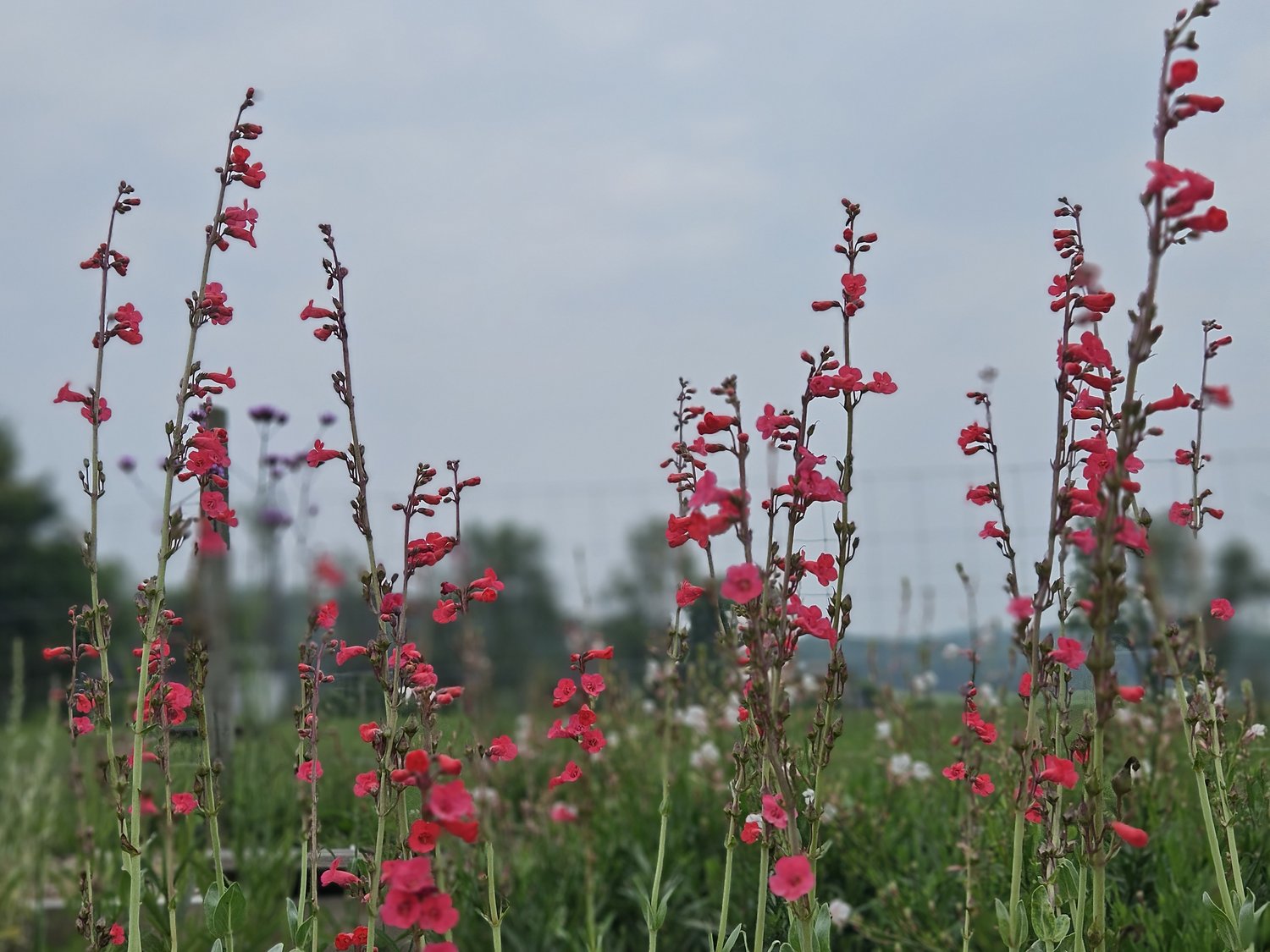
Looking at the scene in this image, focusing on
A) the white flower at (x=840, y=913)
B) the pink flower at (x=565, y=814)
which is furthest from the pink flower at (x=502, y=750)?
the pink flower at (x=565, y=814)

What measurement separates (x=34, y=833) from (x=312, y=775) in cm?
489

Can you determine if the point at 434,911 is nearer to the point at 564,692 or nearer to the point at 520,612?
the point at 564,692

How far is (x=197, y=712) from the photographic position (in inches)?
93.7

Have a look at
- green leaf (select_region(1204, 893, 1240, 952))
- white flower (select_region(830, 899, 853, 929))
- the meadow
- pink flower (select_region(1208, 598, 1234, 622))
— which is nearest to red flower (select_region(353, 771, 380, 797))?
the meadow

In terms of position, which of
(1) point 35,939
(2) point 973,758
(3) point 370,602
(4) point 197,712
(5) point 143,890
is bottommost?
(1) point 35,939

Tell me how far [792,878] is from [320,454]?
1.16 metres

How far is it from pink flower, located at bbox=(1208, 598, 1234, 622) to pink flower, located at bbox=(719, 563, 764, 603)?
1170 mm

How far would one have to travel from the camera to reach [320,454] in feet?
7.68

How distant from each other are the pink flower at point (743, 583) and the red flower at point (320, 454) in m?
0.82

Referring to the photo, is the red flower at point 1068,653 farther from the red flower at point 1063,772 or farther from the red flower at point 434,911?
the red flower at point 434,911

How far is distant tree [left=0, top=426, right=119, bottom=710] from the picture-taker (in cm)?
1877

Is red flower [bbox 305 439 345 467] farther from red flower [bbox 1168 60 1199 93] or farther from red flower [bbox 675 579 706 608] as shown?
red flower [bbox 1168 60 1199 93]

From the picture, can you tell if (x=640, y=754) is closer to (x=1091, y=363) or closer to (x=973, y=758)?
(x=973, y=758)

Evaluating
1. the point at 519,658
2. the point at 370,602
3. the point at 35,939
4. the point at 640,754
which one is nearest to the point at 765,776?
the point at 370,602
